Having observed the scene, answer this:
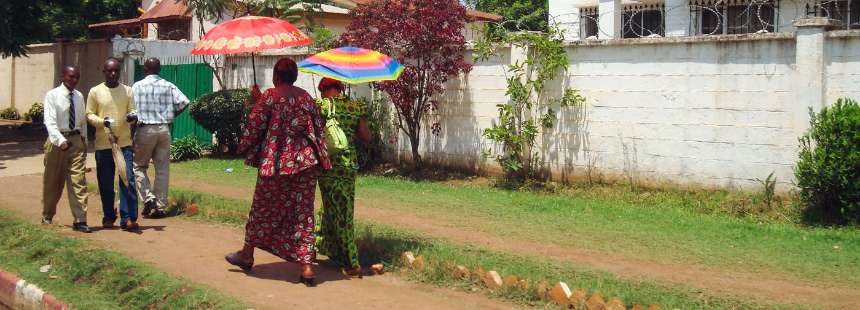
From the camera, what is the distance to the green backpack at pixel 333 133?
700 centimetres

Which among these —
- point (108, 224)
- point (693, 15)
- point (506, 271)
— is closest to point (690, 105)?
point (506, 271)

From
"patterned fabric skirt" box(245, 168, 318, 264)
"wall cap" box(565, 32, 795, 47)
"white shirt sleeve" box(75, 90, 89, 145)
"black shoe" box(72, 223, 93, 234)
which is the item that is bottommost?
"black shoe" box(72, 223, 93, 234)

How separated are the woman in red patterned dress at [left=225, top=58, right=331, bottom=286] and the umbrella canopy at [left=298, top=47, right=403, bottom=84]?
1.29ft

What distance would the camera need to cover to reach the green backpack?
7000mm

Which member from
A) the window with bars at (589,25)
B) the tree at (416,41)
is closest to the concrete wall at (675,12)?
the window with bars at (589,25)

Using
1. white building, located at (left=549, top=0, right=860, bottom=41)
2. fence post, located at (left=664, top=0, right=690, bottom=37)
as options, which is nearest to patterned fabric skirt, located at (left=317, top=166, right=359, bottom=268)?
white building, located at (left=549, top=0, right=860, bottom=41)

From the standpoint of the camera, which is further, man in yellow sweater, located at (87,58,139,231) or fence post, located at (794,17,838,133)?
fence post, located at (794,17,838,133)

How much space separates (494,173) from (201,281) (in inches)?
252

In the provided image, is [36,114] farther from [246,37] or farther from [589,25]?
[246,37]

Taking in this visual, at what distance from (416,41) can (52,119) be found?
5450mm

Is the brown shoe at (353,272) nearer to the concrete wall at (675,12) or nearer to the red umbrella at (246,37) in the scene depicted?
the red umbrella at (246,37)

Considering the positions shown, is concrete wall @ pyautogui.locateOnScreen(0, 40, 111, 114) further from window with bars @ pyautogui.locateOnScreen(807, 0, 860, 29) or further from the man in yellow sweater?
window with bars @ pyautogui.locateOnScreen(807, 0, 860, 29)

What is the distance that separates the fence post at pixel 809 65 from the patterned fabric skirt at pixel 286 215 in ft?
18.5

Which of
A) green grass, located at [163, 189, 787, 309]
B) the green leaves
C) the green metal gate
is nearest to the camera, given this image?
green grass, located at [163, 189, 787, 309]
